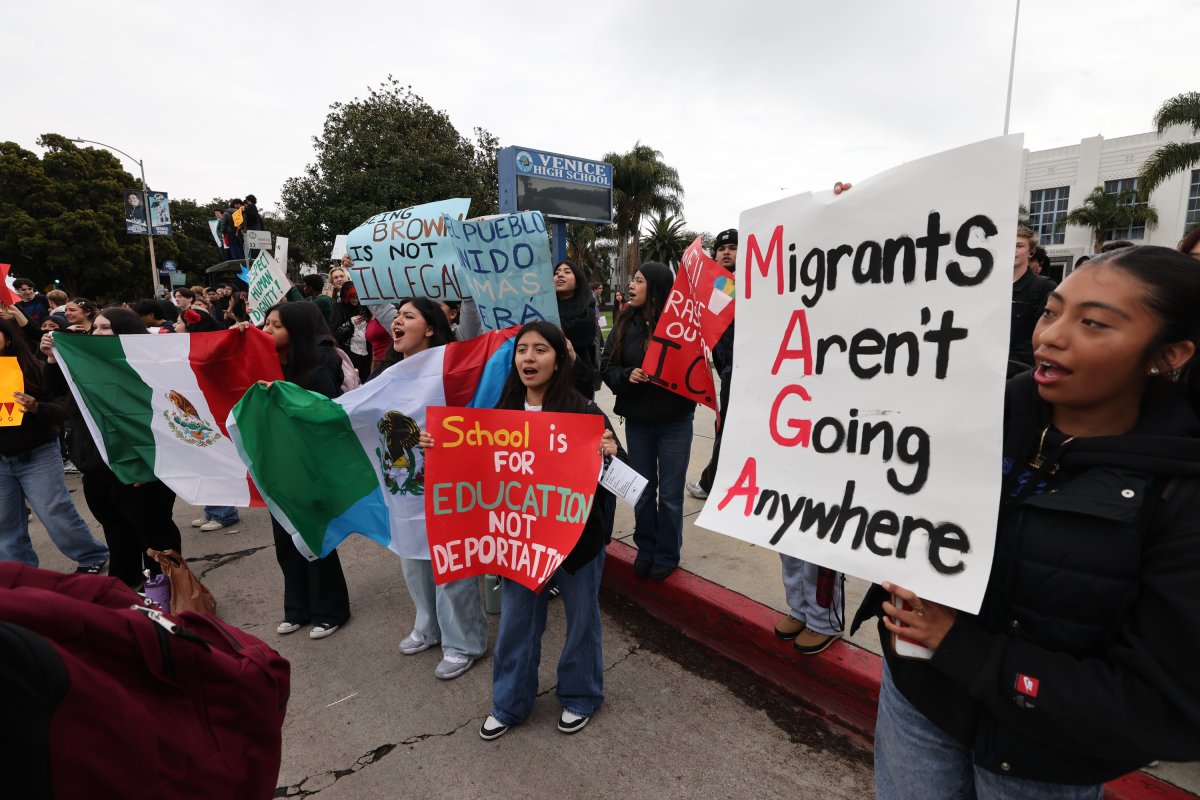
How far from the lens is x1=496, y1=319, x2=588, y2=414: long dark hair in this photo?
2.64 meters

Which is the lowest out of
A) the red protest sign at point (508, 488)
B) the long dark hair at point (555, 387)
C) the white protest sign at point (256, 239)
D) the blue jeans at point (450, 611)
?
the blue jeans at point (450, 611)

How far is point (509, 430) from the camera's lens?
257 centimetres

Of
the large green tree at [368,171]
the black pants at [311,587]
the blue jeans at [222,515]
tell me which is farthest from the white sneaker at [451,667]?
the large green tree at [368,171]

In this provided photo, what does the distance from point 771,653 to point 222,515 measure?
4.81m

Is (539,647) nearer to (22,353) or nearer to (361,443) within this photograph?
(361,443)

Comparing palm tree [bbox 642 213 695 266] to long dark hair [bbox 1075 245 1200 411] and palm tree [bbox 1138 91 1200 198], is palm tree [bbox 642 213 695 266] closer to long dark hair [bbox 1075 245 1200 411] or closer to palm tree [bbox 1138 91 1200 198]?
palm tree [bbox 1138 91 1200 198]

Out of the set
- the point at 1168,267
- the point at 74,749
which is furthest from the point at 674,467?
the point at 74,749

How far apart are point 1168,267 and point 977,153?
0.38 meters

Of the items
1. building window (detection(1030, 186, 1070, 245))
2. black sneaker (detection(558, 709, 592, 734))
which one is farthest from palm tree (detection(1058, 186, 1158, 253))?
black sneaker (detection(558, 709, 592, 734))

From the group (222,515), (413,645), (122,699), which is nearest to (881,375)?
(122,699)

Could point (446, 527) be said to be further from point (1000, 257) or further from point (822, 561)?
point (1000, 257)

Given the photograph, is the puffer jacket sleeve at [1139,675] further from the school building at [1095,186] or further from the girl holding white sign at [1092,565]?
the school building at [1095,186]

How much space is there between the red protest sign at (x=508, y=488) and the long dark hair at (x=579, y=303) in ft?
6.14

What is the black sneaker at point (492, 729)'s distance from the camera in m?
2.64
